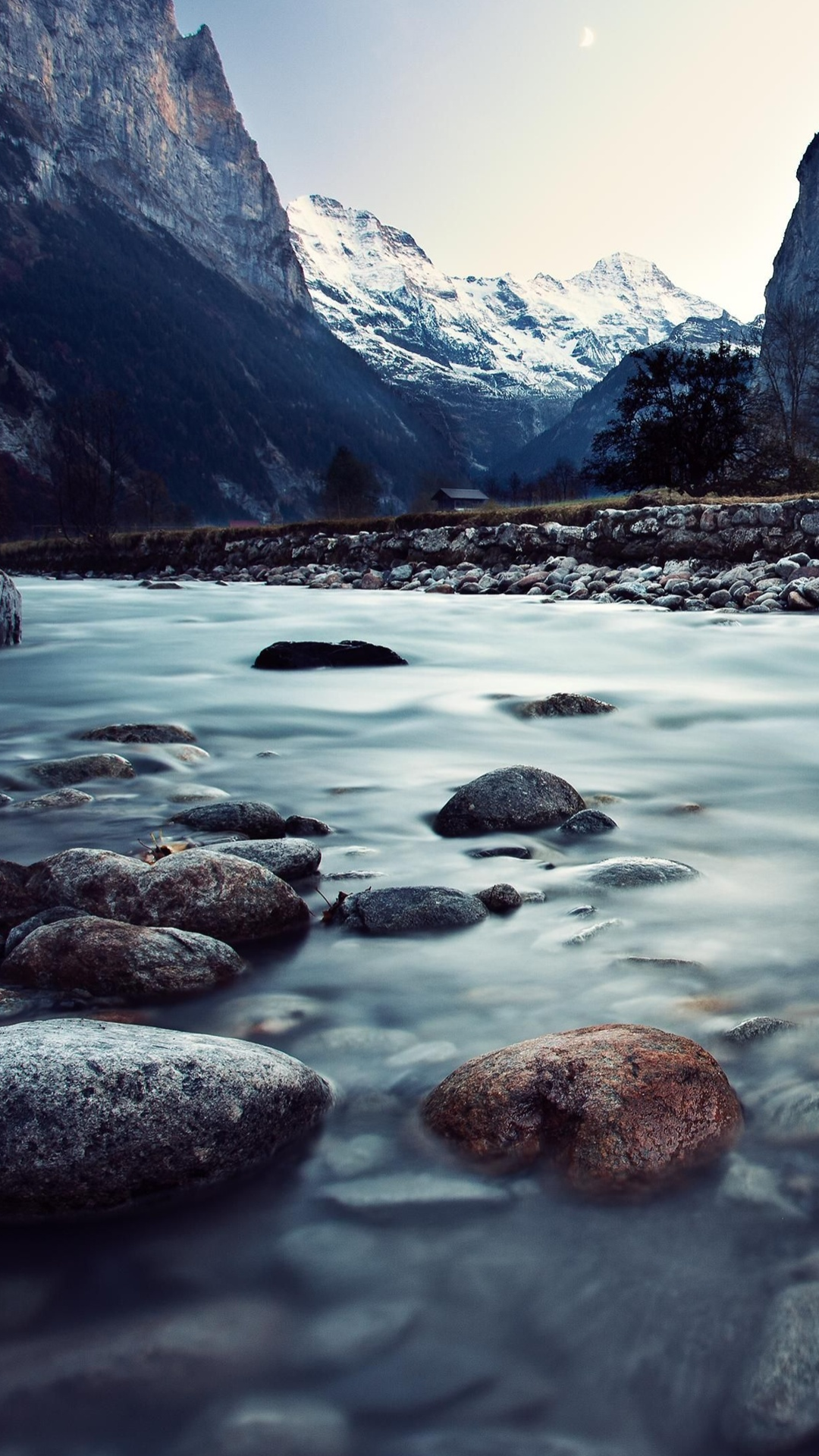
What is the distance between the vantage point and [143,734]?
6141mm

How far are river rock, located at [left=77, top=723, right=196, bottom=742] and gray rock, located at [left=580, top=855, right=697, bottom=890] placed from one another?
134 inches

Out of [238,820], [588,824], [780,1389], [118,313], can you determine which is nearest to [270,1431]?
[780,1389]

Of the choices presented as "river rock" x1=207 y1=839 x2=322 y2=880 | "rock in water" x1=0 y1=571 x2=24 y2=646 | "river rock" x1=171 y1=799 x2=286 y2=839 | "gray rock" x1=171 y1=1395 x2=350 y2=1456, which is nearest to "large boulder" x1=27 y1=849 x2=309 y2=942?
"river rock" x1=207 y1=839 x2=322 y2=880

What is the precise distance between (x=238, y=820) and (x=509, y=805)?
1.16 meters

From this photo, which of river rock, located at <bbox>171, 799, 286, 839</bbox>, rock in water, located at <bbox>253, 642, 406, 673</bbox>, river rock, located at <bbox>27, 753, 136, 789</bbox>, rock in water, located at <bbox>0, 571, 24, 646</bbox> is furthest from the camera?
rock in water, located at <bbox>0, 571, 24, 646</bbox>

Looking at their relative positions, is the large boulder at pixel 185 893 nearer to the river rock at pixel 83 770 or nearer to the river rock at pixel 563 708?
the river rock at pixel 83 770

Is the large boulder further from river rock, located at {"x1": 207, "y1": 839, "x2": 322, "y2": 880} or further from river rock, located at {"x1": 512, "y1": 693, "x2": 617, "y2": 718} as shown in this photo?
river rock, located at {"x1": 512, "y1": 693, "x2": 617, "y2": 718}

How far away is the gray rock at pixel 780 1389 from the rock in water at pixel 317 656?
28.0 ft

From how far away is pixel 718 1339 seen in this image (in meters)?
1.50

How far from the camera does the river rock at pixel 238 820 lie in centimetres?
407

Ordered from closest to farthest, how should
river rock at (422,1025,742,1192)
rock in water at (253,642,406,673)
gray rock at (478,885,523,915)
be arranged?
river rock at (422,1025,742,1192)
gray rock at (478,885,523,915)
rock in water at (253,642,406,673)

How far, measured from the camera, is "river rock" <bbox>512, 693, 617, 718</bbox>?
7.05 meters

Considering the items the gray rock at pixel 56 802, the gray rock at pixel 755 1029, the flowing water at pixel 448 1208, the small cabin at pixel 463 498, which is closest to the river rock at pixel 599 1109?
the flowing water at pixel 448 1208

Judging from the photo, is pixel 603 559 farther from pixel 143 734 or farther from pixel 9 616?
pixel 143 734
